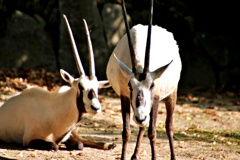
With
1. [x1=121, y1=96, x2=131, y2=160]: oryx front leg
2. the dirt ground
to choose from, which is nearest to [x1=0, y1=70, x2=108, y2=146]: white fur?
the dirt ground

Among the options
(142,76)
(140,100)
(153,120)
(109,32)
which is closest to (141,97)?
(140,100)

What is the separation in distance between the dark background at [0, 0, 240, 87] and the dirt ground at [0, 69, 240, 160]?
154 cm

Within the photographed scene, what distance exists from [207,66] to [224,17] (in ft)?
4.64

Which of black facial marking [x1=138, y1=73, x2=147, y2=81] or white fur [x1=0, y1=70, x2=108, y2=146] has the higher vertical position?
black facial marking [x1=138, y1=73, x2=147, y2=81]

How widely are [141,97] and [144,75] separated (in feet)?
0.88

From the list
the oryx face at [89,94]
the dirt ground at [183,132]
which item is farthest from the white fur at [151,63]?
the dirt ground at [183,132]

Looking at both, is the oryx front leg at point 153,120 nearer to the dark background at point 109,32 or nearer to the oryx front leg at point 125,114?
the oryx front leg at point 125,114

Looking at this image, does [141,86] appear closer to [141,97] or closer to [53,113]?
[141,97]

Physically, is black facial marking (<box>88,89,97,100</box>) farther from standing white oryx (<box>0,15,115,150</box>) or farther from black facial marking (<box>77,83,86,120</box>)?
black facial marking (<box>77,83,86,120</box>)

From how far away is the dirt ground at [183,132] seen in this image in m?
6.57

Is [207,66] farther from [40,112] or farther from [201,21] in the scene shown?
[40,112]

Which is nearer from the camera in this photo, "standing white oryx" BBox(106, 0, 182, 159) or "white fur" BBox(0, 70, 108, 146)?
"standing white oryx" BBox(106, 0, 182, 159)

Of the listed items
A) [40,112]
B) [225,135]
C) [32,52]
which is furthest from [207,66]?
[40,112]

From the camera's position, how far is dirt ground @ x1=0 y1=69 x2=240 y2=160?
657cm
